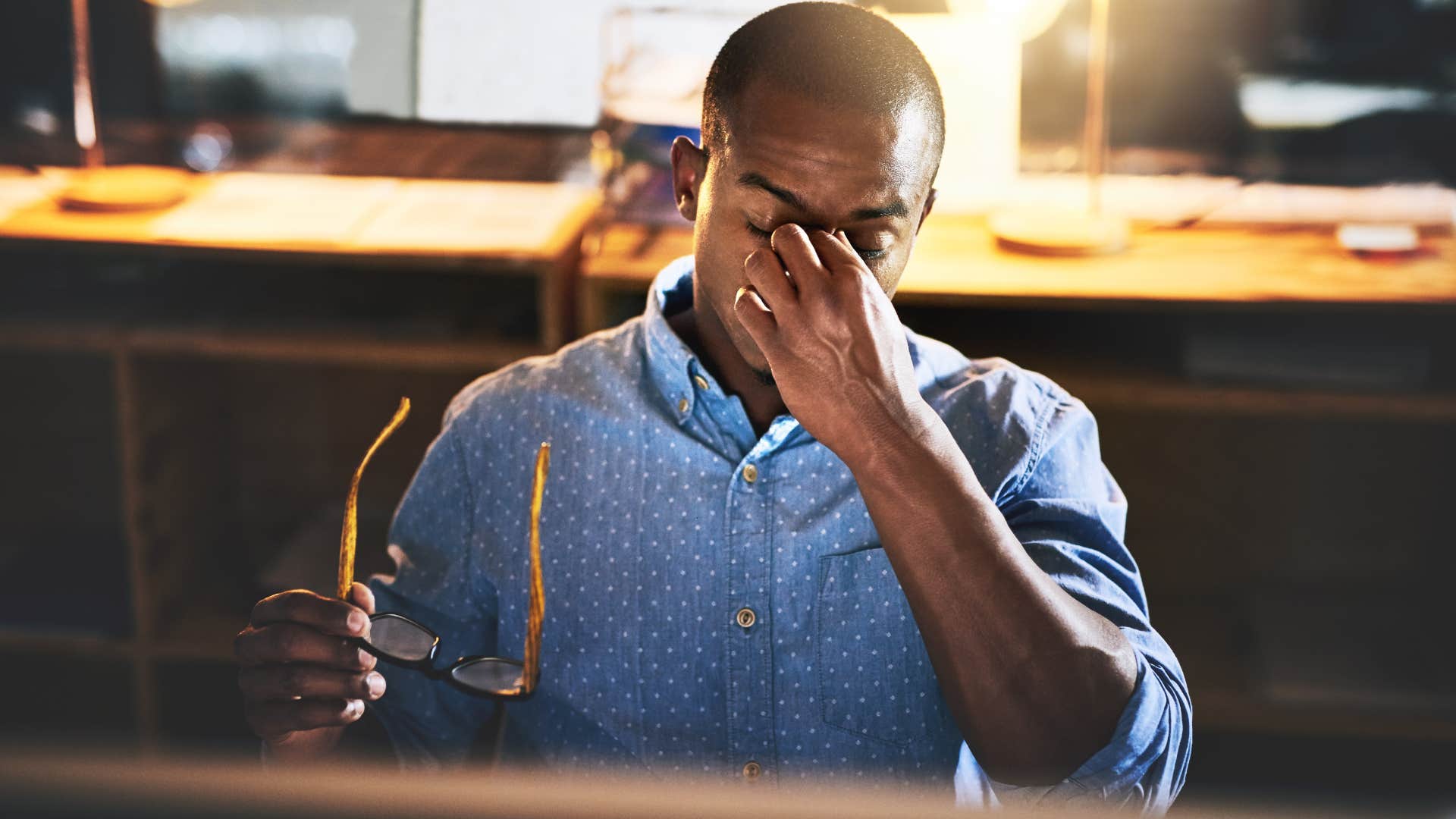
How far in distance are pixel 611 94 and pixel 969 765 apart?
1147 mm

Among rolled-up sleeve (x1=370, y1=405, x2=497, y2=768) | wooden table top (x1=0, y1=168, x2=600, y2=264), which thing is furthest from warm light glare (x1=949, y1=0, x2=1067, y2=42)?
rolled-up sleeve (x1=370, y1=405, x2=497, y2=768)

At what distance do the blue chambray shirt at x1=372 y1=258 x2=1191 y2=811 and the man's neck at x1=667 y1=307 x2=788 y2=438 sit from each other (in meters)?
0.03

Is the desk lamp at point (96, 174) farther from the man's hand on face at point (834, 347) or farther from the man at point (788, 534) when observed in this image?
the man's hand on face at point (834, 347)

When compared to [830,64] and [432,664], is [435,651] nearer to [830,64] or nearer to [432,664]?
[432,664]

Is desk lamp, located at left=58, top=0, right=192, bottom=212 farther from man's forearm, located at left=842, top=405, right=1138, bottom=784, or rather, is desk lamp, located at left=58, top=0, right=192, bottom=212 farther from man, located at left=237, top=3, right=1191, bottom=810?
man's forearm, located at left=842, top=405, right=1138, bottom=784

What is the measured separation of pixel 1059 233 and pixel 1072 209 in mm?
165

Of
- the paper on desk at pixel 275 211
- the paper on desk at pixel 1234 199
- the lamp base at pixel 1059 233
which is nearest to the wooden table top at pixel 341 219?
the paper on desk at pixel 275 211

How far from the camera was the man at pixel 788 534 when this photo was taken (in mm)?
941

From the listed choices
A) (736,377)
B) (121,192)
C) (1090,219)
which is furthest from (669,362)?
(121,192)

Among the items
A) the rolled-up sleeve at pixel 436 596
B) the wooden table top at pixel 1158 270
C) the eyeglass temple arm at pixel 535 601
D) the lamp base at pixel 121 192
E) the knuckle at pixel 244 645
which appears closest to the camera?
the eyeglass temple arm at pixel 535 601

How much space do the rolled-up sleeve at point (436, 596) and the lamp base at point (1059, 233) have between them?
939 millimetres

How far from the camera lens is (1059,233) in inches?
73.1

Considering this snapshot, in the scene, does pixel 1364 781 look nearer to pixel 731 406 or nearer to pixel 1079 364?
pixel 1079 364

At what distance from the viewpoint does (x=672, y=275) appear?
52.9 inches
